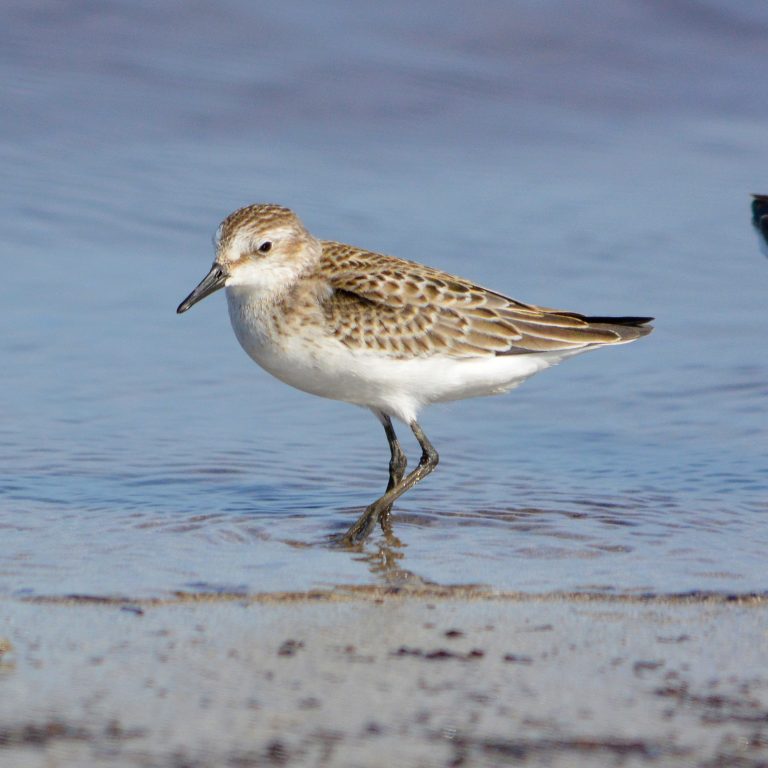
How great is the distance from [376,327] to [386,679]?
278 centimetres

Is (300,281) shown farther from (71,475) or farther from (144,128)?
(144,128)

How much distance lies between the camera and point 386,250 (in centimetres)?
1139

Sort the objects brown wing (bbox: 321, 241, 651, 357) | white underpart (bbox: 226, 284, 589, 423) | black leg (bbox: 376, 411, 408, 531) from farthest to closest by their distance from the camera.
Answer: black leg (bbox: 376, 411, 408, 531), brown wing (bbox: 321, 241, 651, 357), white underpart (bbox: 226, 284, 589, 423)

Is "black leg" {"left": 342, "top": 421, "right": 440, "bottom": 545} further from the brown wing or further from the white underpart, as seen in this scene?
the brown wing

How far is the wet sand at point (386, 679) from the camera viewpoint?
4180 millimetres

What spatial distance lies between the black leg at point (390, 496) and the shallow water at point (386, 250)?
14 cm

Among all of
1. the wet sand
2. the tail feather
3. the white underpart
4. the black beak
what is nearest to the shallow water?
the wet sand

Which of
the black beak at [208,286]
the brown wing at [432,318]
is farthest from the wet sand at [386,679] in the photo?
the black beak at [208,286]

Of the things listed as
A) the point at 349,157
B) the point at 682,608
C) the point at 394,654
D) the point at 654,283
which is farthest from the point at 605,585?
the point at 349,157

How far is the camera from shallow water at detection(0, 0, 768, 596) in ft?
22.4

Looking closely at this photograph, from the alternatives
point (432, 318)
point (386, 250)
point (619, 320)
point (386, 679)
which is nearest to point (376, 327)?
point (432, 318)

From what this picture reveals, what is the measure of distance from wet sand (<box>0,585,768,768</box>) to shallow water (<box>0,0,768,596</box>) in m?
0.43

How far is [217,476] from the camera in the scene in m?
7.91

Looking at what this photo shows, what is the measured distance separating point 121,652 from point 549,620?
1538mm
